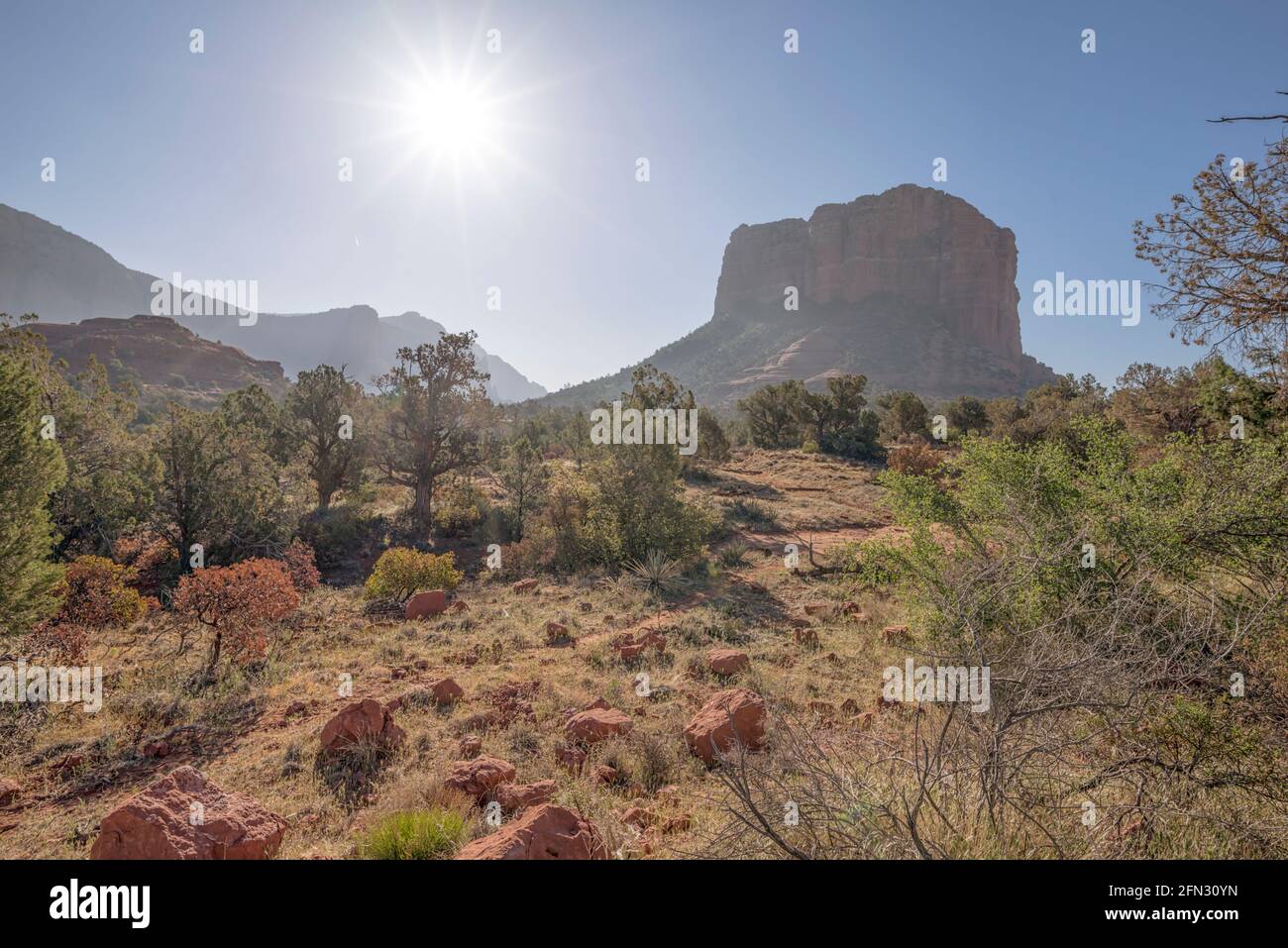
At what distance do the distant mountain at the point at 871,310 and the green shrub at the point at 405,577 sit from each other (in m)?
64.7

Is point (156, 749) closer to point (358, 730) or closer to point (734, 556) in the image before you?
point (358, 730)

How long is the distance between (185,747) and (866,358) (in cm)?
9606

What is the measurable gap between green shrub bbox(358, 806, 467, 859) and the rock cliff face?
113 meters

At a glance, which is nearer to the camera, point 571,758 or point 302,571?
point 571,758

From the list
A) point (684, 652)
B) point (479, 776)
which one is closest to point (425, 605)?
point (684, 652)

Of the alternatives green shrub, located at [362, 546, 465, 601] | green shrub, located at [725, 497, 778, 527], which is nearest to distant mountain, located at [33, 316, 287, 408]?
green shrub, located at [362, 546, 465, 601]

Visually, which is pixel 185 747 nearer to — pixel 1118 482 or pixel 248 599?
pixel 248 599

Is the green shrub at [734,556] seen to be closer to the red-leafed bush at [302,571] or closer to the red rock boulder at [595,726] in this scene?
the red rock boulder at [595,726]

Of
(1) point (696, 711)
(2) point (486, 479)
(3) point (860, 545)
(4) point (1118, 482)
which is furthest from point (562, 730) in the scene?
(2) point (486, 479)

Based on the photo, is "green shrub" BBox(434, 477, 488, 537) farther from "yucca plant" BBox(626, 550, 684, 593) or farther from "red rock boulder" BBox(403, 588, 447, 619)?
"yucca plant" BBox(626, 550, 684, 593)

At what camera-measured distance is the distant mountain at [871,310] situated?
8519cm

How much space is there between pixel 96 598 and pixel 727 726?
1140cm

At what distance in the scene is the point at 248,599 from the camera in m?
7.61

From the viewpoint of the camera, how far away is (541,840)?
2.99m
